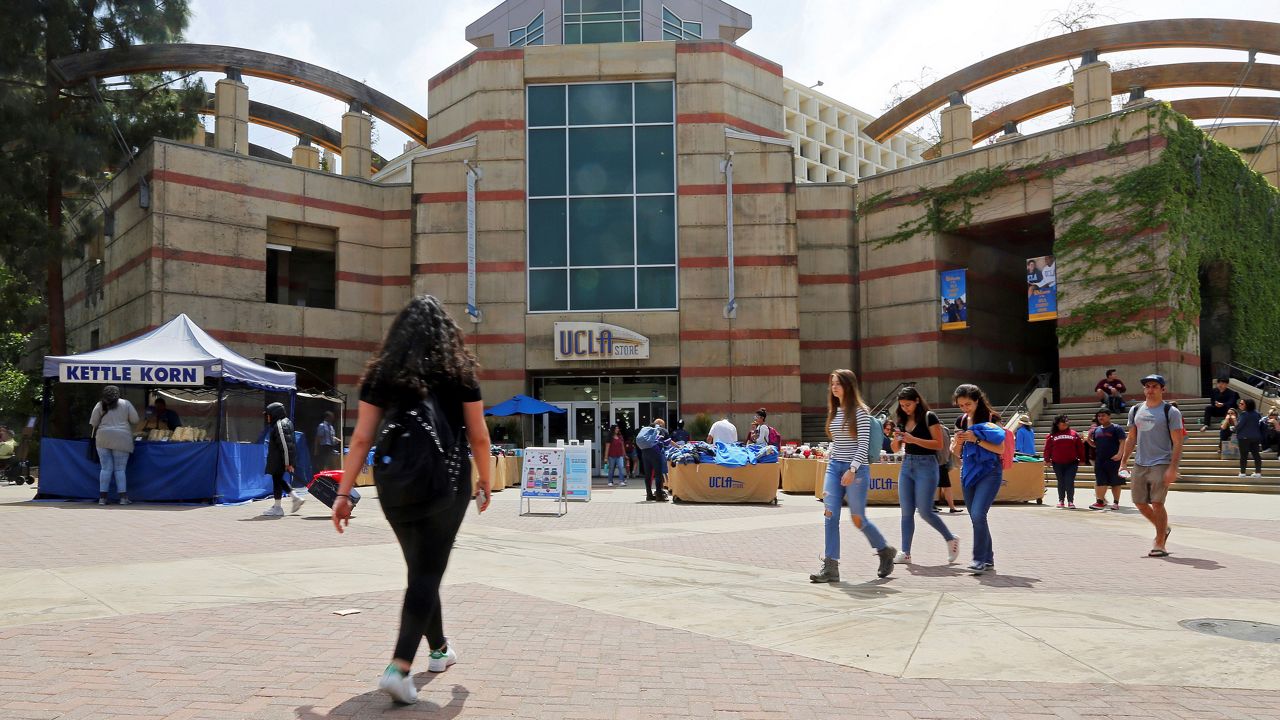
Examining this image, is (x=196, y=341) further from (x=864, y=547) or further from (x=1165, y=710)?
(x=1165, y=710)

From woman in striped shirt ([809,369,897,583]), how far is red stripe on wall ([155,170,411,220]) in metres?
25.1

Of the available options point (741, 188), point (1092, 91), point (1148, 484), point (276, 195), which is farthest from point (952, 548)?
point (276, 195)

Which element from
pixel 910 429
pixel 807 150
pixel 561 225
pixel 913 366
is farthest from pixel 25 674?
pixel 807 150

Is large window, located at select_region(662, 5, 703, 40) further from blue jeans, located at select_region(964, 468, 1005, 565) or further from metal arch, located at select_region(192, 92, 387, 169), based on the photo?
blue jeans, located at select_region(964, 468, 1005, 565)

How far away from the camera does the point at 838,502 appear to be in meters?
7.28

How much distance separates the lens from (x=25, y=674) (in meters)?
4.20

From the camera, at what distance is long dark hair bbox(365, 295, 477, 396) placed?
397 cm

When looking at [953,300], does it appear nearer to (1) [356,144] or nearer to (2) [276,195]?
(1) [356,144]

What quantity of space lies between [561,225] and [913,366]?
12.6 meters


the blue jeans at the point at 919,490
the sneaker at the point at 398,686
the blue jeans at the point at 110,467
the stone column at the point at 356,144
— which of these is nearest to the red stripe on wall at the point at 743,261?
the stone column at the point at 356,144

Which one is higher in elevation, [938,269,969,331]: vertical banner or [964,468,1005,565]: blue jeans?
[938,269,969,331]: vertical banner

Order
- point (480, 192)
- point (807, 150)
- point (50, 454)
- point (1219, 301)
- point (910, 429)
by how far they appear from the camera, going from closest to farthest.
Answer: point (910, 429) → point (50, 454) → point (480, 192) → point (1219, 301) → point (807, 150)

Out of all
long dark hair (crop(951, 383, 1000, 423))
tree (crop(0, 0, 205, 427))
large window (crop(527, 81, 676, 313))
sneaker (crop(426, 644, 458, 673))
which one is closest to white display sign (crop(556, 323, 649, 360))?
large window (crop(527, 81, 676, 313))

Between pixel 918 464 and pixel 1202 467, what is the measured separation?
1609cm
